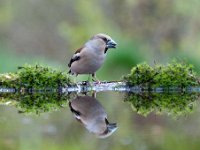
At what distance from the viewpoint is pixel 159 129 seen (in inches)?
219

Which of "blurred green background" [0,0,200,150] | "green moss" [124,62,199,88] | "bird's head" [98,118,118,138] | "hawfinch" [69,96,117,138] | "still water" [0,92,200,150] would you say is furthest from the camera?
"green moss" [124,62,199,88]

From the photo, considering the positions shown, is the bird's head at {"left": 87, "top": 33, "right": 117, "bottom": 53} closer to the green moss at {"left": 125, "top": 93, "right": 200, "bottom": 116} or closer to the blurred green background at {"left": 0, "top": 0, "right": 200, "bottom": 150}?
the blurred green background at {"left": 0, "top": 0, "right": 200, "bottom": 150}

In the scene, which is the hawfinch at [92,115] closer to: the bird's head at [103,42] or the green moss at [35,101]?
the green moss at [35,101]

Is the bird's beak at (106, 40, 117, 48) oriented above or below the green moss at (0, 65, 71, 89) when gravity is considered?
above

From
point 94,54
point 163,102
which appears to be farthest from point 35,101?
point 94,54

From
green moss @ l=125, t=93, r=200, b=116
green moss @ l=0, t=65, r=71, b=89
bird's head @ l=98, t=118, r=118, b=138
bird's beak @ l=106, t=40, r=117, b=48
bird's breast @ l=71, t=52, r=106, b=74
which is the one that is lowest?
bird's head @ l=98, t=118, r=118, b=138

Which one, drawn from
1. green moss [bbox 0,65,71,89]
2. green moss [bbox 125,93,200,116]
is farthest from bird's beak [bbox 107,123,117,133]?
green moss [bbox 0,65,71,89]

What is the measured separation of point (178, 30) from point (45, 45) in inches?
255

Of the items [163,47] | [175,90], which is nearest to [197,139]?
[175,90]

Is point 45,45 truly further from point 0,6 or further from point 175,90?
point 175,90

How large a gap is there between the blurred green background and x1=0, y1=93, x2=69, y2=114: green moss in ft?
0.56

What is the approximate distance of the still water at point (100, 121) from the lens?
496 centimetres

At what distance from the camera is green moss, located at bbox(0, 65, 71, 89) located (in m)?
7.52

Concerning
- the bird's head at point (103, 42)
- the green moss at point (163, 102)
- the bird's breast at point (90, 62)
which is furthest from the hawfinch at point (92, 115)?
the bird's head at point (103, 42)
